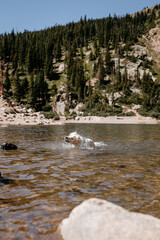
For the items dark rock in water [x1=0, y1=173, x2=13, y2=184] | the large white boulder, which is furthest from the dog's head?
the large white boulder

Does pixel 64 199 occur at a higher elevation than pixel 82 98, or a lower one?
lower

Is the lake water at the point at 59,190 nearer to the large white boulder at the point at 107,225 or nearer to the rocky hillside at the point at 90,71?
the large white boulder at the point at 107,225

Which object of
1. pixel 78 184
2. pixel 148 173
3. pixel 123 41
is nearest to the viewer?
pixel 78 184

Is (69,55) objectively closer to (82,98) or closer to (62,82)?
(62,82)

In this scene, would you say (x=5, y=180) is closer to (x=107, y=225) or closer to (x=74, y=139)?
(x=107, y=225)

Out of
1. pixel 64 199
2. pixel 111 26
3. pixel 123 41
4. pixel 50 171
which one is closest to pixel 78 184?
pixel 64 199

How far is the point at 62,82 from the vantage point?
92.0 metres

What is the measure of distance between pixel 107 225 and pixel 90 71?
10459 cm

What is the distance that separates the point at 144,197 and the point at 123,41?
13212cm

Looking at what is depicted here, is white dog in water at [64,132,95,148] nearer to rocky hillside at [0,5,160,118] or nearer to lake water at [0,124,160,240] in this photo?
lake water at [0,124,160,240]

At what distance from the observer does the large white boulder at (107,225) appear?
7.64 feet

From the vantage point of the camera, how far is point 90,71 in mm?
103438

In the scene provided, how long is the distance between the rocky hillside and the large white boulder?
202 ft

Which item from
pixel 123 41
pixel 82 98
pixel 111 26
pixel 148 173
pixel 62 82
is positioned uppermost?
pixel 111 26
